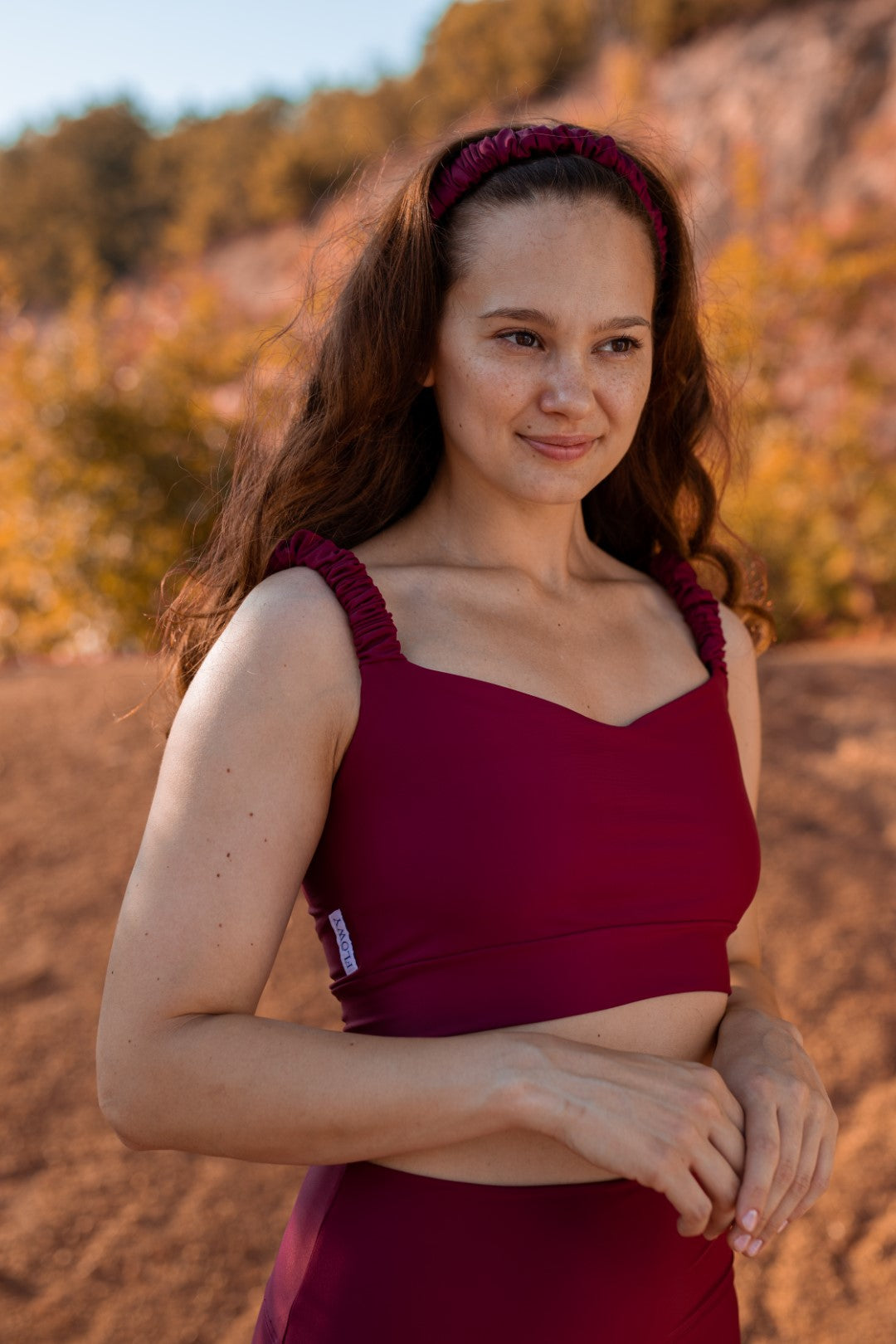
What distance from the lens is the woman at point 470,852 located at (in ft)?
4.13

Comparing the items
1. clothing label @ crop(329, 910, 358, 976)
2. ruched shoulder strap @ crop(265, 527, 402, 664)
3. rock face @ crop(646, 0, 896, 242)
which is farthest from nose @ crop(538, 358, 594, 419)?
rock face @ crop(646, 0, 896, 242)

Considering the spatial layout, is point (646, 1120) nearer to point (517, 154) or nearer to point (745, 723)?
point (745, 723)

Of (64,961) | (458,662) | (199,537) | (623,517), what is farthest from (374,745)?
(199,537)

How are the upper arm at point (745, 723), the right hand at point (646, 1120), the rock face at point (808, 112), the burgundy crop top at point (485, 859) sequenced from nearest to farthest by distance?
the right hand at point (646, 1120)
the burgundy crop top at point (485, 859)
the upper arm at point (745, 723)
the rock face at point (808, 112)

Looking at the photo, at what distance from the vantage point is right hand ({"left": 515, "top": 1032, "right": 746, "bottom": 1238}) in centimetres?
123

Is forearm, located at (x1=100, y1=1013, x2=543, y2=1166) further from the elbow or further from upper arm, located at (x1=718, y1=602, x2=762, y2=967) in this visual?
upper arm, located at (x1=718, y1=602, x2=762, y2=967)

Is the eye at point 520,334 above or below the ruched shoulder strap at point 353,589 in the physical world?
above

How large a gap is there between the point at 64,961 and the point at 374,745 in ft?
8.88

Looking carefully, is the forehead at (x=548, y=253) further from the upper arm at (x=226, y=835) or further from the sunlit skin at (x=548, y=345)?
the upper arm at (x=226, y=835)

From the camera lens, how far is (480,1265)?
1377 millimetres

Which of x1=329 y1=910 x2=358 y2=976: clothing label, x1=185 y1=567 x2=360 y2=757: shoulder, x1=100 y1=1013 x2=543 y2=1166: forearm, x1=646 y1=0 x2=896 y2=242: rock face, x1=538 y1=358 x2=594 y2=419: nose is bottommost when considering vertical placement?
x1=100 y1=1013 x2=543 y2=1166: forearm

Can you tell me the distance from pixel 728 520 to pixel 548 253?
638cm

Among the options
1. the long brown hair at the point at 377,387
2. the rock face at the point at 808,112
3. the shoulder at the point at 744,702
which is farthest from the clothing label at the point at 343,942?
the rock face at the point at 808,112

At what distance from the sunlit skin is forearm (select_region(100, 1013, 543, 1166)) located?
74 cm
